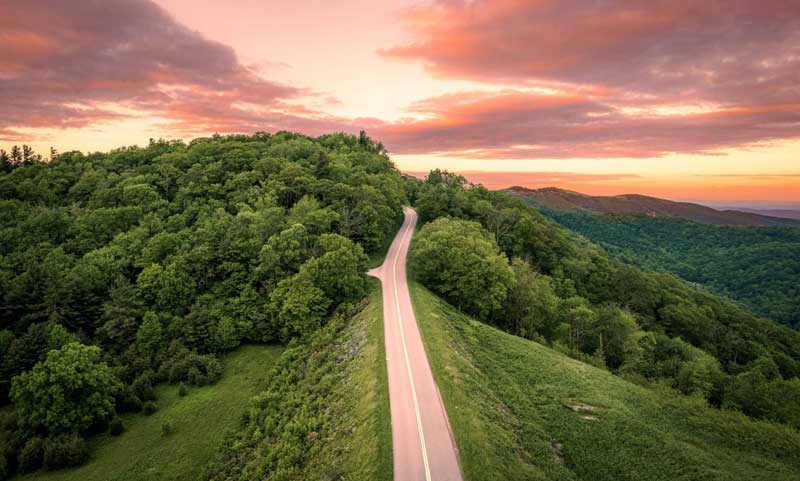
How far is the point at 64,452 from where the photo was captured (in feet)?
109

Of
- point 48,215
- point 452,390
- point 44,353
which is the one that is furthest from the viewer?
point 48,215

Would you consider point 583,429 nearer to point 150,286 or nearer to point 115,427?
point 115,427

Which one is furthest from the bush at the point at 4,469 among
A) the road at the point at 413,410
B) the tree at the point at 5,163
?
the tree at the point at 5,163

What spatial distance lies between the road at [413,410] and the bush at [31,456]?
3528cm

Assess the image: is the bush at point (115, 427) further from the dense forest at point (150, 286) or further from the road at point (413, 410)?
the road at point (413, 410)

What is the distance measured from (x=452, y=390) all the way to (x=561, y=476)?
28.2ft

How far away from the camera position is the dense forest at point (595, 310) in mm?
Answer: 45156

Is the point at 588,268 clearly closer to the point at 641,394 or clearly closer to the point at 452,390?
the point at 641,394

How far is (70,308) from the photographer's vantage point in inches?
2077

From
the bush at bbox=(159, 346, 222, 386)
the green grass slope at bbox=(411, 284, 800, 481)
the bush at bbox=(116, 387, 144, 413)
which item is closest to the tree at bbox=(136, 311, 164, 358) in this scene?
the bush at bbox=(159, 346, 222, 386)

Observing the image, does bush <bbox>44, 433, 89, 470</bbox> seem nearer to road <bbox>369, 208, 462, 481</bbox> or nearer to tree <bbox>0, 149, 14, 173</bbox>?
road <bbox>369, 208, 462, 481</bbox>

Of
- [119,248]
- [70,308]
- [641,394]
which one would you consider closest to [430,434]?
[641,394]

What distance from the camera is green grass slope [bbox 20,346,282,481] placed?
105 ft

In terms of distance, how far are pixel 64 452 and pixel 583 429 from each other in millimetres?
47083
